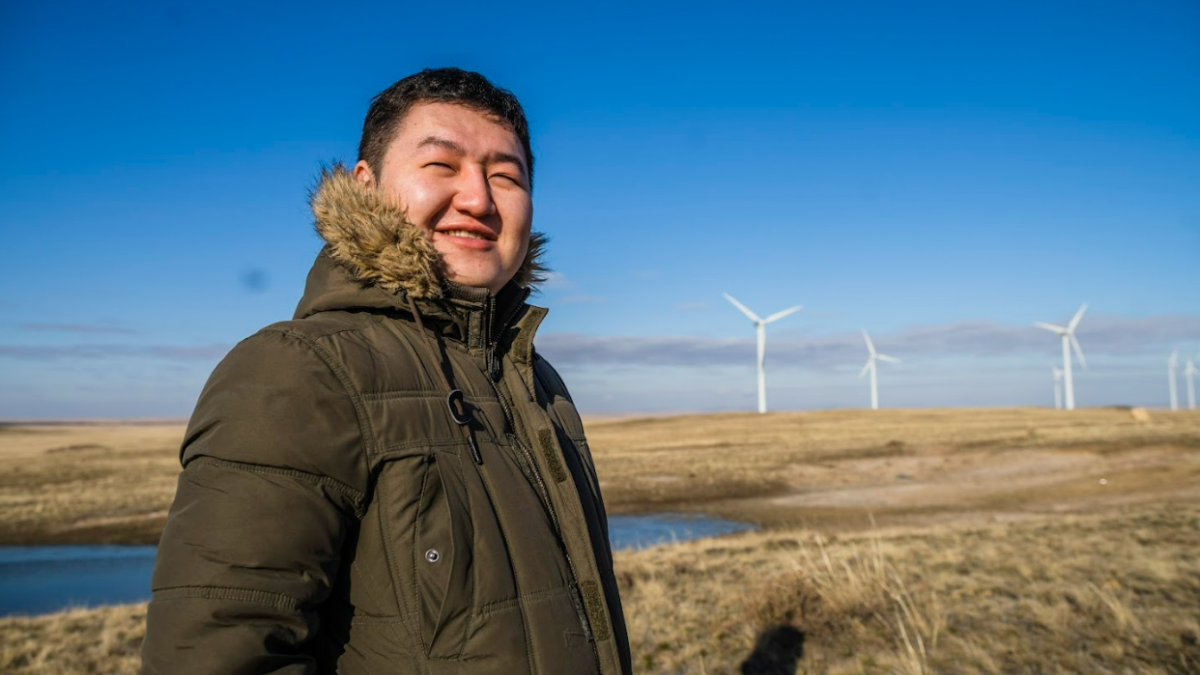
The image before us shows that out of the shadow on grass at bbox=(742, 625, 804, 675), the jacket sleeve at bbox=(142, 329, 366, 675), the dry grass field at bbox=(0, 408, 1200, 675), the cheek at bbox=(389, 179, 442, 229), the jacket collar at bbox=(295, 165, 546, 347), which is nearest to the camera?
the jacket sleeve at bbox=(142, 329, 366, 675)

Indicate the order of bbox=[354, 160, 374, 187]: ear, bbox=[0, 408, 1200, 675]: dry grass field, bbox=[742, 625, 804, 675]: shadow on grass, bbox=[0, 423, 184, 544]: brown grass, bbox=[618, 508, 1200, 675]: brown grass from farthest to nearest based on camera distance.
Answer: bbox=[0, 423, 184, 544]: brown grass
bbox=[0, 408, 1200, 675]: dry grass field
bbox=[742, 625, 804, 675]: shadow on grass
bbox=[618, 508, 1200, 675]: brown grass
bbox=[354, 160, 374, 187]: ear

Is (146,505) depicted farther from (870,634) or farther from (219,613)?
(219,613)

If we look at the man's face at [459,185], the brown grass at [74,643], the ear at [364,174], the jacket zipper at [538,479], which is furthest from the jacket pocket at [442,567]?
the brown grass at [74,643]

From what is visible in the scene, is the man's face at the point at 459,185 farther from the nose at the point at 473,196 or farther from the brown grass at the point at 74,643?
the brown grass at the point at 74,643

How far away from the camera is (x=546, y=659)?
1620 millimetres

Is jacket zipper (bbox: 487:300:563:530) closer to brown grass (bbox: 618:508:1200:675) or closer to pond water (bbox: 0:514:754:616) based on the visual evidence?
brown grass (bbox: 618:508:1200:675)

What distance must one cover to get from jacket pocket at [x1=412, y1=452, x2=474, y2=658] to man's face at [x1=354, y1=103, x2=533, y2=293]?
0.69 m

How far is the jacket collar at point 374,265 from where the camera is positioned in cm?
184

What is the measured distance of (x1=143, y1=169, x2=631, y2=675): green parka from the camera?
4.50ft

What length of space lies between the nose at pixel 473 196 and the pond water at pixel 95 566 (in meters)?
11.8

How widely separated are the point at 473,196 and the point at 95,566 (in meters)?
19.5

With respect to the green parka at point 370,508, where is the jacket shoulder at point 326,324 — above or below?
above

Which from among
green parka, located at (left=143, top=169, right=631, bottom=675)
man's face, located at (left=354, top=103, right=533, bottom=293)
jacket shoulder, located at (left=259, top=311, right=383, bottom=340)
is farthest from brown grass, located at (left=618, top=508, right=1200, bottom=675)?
jacket shoulder, located at (left=259, top=311, right=383, bottom=340)

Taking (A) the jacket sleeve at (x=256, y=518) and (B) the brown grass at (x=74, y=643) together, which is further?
(B) the brown grass at (x=74, y=643)
